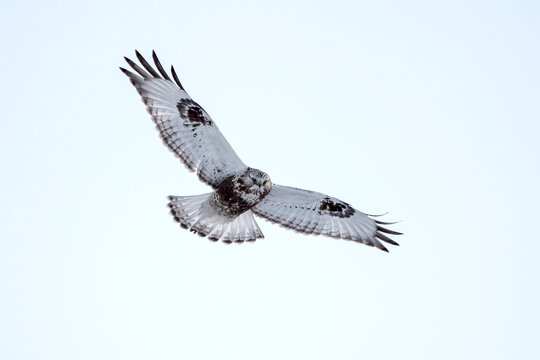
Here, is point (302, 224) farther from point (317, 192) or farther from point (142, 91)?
point (142, 91)

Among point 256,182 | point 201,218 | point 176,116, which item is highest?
point 176,116

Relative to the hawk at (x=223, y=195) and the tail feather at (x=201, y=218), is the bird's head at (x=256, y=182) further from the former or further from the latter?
the tail feather at (x=201, y=218)

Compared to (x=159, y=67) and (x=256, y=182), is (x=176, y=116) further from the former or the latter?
(x=256, y=182)

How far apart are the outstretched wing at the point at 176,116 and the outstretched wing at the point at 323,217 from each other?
1207 millimetres

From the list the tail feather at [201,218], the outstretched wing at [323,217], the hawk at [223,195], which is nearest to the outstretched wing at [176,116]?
the hawk at [223,195]

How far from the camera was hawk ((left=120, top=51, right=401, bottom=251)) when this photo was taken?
13164 millimetres

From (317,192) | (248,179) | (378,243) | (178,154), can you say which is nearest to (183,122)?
(178,154)

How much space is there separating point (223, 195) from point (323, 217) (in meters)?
1.84

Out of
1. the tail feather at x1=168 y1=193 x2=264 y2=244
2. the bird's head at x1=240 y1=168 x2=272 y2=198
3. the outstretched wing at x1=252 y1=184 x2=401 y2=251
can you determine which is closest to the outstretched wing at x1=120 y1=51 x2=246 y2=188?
the bird's head at x1=240 y1=168 x2=272 y2=198

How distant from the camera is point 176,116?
43.3 ft

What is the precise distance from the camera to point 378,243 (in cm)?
1406

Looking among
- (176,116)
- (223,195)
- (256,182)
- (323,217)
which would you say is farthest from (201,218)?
(323,217)

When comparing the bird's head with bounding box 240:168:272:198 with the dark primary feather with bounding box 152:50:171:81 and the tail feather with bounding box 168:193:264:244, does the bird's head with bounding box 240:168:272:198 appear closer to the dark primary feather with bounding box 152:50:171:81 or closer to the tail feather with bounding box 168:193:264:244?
the tail feather with bounding box 168:193:264:244

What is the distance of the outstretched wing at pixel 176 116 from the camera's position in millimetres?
13156
